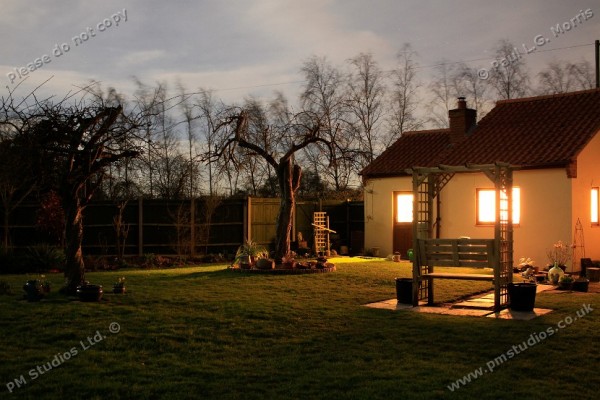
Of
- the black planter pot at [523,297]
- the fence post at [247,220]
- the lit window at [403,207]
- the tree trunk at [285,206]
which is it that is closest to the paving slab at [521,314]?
the black planter pot at [523,297]

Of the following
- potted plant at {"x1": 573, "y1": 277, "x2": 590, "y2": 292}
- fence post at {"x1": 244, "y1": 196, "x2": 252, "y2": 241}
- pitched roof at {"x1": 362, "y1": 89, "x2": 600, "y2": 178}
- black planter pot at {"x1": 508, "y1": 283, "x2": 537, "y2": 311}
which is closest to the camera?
black planter pot at {"x1": 508, "y1": 283, "x2": 537, "y2": 311}

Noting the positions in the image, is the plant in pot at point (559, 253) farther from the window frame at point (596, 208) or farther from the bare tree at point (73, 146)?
the bare tree at point (73, 146)

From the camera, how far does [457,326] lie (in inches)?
360

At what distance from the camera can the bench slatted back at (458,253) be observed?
11023mm

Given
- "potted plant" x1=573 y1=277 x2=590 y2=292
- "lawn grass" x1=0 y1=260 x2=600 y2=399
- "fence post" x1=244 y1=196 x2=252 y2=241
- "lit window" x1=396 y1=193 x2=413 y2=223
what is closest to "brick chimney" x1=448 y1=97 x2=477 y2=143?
"lit window" x1=396 y1=193 x2=413 y2=223

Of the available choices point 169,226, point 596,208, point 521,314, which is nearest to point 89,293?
point 521,314

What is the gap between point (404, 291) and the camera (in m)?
11.3

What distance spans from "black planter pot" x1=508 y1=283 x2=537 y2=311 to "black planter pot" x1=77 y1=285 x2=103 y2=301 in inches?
273

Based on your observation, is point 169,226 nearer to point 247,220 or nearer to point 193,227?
point 193,227

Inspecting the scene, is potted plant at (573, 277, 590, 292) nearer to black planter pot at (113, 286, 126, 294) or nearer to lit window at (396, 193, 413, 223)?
lit window at (396, 193, 413, 223)

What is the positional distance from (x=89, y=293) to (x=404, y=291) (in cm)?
540

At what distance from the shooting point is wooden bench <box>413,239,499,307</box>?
1100 cm

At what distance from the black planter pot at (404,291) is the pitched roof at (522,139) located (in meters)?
7.69
